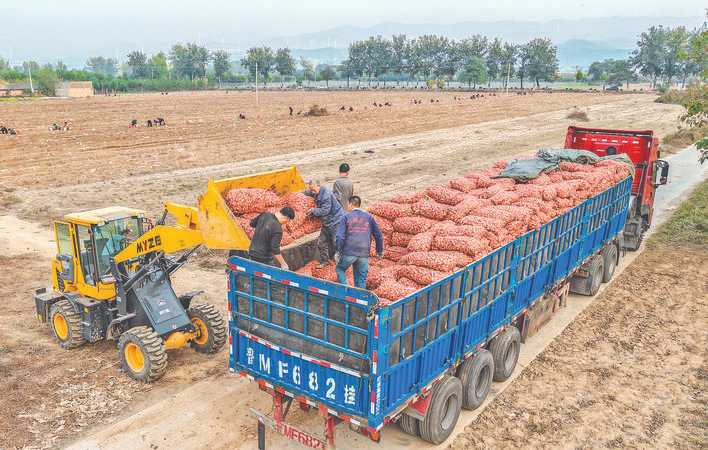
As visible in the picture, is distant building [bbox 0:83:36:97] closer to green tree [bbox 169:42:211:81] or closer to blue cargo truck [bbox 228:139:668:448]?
green tree [bbox 169:42:211:81]

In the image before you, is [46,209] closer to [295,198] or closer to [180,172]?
[180,172]

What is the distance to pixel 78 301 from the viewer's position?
941cm

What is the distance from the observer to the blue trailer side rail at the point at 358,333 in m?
5.79

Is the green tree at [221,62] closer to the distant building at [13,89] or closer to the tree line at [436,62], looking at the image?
the tree line at [436,62]

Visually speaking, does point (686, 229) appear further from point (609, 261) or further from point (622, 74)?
point (622, 74)

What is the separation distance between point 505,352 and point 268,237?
411 cm

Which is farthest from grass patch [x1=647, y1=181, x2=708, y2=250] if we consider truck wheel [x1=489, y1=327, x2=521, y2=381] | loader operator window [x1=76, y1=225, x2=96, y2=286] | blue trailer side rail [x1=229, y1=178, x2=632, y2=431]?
→ loader operator window [x1=76, y1=225, x2=96, y2=286]

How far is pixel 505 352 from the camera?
8.55m

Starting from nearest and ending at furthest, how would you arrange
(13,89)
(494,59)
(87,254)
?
(87,254) → (13,89) → (494,59)

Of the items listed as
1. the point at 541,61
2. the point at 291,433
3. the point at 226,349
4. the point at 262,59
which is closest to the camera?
the point at 291,433

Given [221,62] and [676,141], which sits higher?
[221,62]

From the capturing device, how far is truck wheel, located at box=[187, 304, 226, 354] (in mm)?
9469

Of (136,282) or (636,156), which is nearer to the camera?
(136,282)

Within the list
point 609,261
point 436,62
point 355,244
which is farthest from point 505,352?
point 436,62
